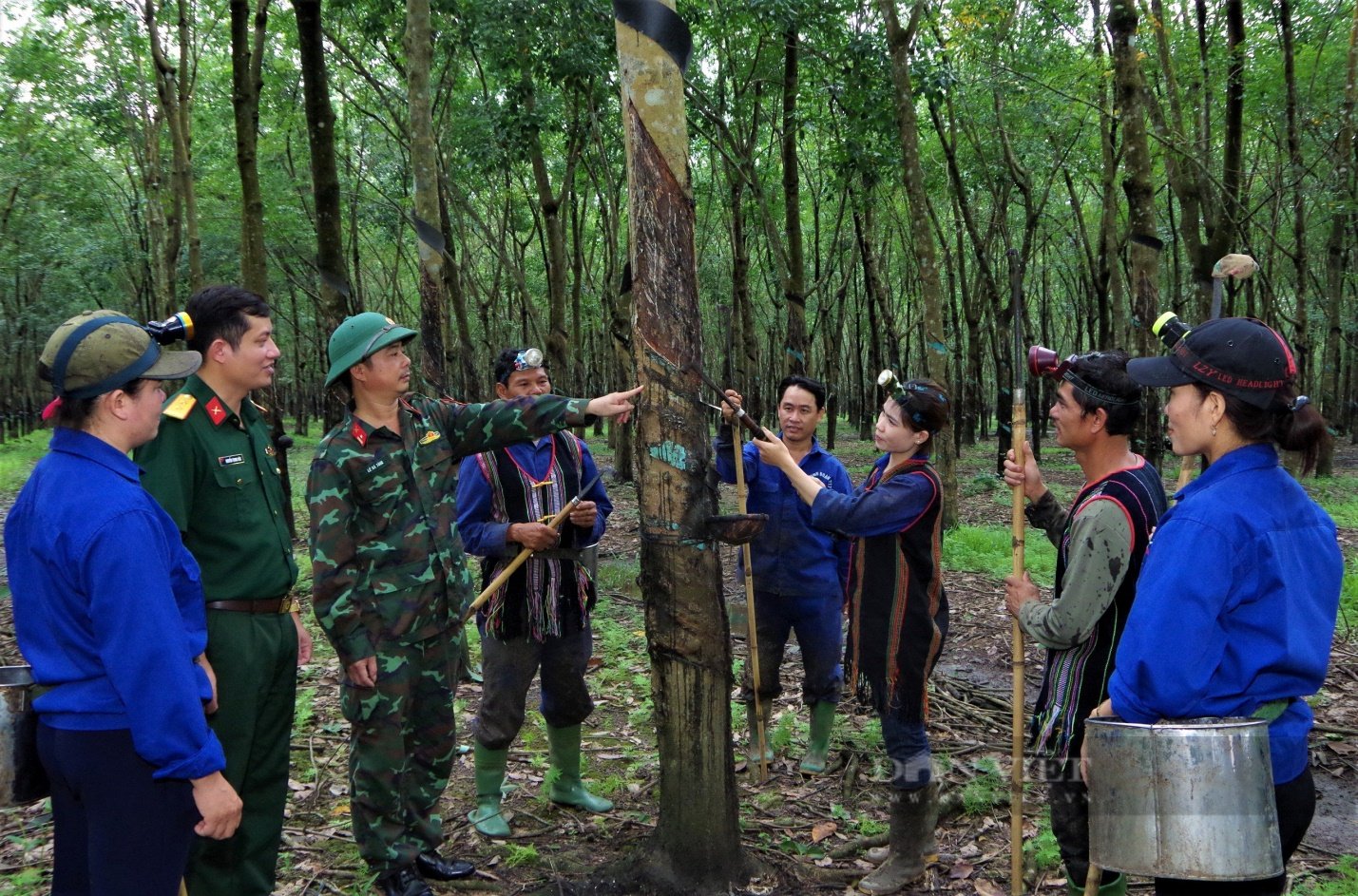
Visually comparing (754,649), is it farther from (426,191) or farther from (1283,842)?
(426,191)

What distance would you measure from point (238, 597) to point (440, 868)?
144 centimetres

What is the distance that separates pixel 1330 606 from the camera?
2.21 m

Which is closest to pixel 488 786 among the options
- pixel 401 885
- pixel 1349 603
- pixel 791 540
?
pixel 401 885

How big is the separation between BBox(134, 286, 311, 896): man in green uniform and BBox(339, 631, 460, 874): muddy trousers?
0.29 metres

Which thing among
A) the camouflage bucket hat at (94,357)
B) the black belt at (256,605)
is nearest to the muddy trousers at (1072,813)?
the black belt at (256,605)

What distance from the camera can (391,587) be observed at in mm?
3471

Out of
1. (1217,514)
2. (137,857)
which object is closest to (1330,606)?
(1217,514)

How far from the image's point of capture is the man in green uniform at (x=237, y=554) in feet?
9.84

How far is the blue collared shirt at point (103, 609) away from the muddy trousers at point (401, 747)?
3.47ft

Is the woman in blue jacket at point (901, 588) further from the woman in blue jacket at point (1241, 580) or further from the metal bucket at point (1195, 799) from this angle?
the metal bucket at point (1195, 799)

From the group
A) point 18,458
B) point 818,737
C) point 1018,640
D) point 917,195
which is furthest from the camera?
point 18,458

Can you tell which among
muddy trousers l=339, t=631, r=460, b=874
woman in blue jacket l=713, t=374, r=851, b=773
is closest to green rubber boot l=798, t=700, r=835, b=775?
woman in blue jacket l=713, t=374, r=851, b=773

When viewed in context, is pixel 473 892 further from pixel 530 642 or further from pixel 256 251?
pixel 256 251

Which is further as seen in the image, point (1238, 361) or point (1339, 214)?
point (1339, 214)
